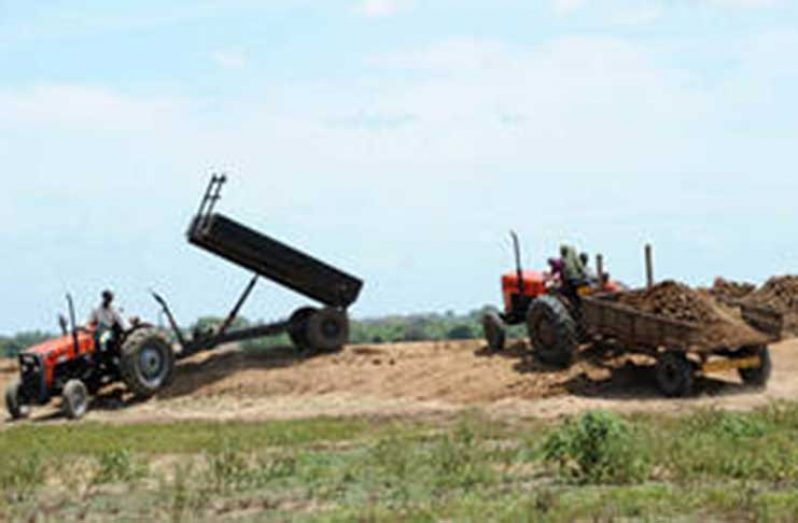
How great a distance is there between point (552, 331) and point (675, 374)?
7.98 ft

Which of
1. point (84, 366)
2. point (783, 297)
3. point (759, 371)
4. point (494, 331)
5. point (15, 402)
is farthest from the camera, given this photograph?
point (783, 297)

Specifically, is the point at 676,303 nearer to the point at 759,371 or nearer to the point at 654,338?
the point at 654,338

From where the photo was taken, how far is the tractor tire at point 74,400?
77.9 feet

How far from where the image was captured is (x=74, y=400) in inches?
938

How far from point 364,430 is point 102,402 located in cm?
794

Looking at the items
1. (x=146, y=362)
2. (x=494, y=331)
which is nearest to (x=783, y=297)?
(x=494, y=331)

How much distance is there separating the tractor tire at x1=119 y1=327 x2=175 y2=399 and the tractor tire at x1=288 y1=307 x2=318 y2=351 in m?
2.81

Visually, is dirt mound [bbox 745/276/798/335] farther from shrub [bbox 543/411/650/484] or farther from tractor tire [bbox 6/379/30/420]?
shrub [bbox 543/411/650/484]

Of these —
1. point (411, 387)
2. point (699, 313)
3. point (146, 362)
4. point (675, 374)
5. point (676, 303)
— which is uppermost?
point (676, 303)

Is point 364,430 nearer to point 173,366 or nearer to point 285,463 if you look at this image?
point 285,463

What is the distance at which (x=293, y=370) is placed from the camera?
1022 inches

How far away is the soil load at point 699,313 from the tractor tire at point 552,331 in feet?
3.57

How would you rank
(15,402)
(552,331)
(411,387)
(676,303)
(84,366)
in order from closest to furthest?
(676,303), (552,331), (411,387), (15,402), (84,366)

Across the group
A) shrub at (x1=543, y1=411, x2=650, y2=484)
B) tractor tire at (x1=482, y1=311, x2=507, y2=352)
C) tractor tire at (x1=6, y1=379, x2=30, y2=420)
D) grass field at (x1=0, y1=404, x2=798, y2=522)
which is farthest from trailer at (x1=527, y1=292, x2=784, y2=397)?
tractor tire at (x1=6, y1=379, x2=30, y2=420)
